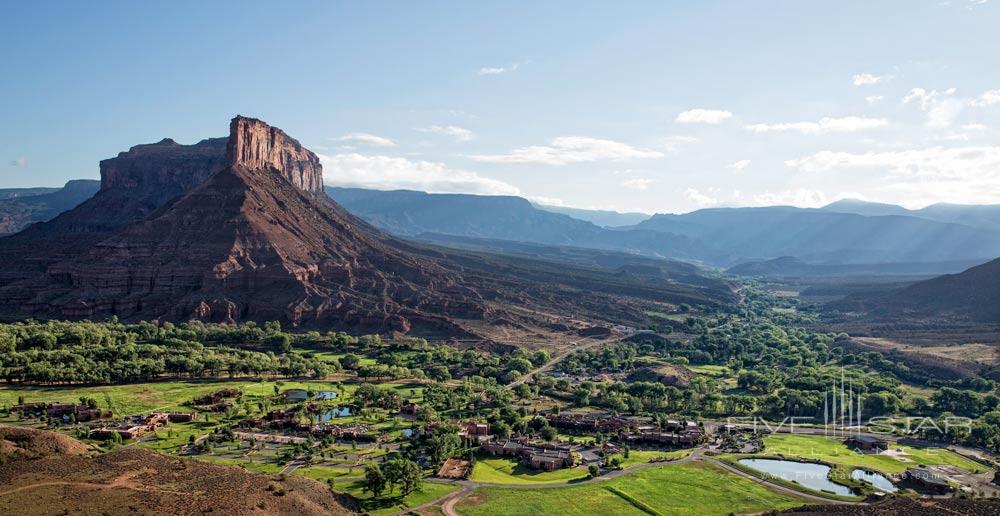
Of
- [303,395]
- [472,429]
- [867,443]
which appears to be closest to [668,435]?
[472,429]

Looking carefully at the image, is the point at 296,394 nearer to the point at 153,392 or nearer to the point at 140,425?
the point at 153,392

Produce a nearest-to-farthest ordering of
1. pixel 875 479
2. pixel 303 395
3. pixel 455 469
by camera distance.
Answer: pixel 455 469, pixel 875 479, pixel 303 395

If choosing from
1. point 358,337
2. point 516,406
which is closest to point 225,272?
point 358,337

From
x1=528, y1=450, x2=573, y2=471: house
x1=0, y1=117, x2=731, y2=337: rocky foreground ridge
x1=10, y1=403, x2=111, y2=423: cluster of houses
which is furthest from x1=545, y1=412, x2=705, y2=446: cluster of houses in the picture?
x1=0, y1=117, x2=731, y2=337: rocky foreground ridge

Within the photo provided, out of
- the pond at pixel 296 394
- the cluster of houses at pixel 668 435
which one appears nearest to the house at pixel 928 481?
the cluster of houses at pixel 668 435

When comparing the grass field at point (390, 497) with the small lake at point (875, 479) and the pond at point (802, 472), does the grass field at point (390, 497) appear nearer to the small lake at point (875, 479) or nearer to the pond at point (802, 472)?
the pond at point (802, 472)

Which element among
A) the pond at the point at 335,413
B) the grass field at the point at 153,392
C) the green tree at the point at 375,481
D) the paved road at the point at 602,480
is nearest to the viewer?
the paved road at the point at 602,480
